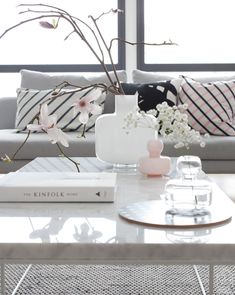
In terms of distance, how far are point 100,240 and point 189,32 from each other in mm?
4053

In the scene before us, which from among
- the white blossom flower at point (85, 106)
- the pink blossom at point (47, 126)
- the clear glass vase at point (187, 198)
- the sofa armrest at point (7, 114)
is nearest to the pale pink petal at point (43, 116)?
the pink blossom at point (47, 126)

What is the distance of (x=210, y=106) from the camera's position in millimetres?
3596

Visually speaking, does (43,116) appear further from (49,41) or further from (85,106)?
(49,41)

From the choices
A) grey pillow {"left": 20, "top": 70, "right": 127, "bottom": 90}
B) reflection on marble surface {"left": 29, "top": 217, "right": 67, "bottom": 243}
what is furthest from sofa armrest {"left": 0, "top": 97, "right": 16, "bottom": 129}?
reflection on marble surface {"left": 29, "top": 217, "right": 67, "bottom": 243}

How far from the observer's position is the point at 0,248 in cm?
95

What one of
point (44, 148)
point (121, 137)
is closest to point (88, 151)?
point (44, 148)

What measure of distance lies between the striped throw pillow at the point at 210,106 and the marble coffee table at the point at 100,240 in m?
2.37

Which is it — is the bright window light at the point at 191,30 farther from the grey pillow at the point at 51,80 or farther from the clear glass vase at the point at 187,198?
the clear glass vase at the point at 187,198

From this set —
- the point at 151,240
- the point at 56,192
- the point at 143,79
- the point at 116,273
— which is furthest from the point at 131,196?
the point at 143,79

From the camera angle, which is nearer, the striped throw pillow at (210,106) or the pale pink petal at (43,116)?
the pale pink petal at (43,116)

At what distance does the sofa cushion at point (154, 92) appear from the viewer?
3.59 meters

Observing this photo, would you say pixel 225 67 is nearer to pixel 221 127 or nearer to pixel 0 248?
pixel 221 127

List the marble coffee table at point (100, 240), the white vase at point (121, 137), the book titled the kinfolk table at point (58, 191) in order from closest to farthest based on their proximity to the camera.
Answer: the marble coffee table at point (100, 240)
the book titled the kinfolk table at point (58, 191)
the white vase at point (121, 137)

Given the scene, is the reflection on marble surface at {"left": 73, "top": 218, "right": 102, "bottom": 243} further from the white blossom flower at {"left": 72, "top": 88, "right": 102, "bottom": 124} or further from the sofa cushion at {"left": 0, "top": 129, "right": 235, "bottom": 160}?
the sofa cushion at {"left": 0, "top": 129, "right": 235, "bottom": 160}
